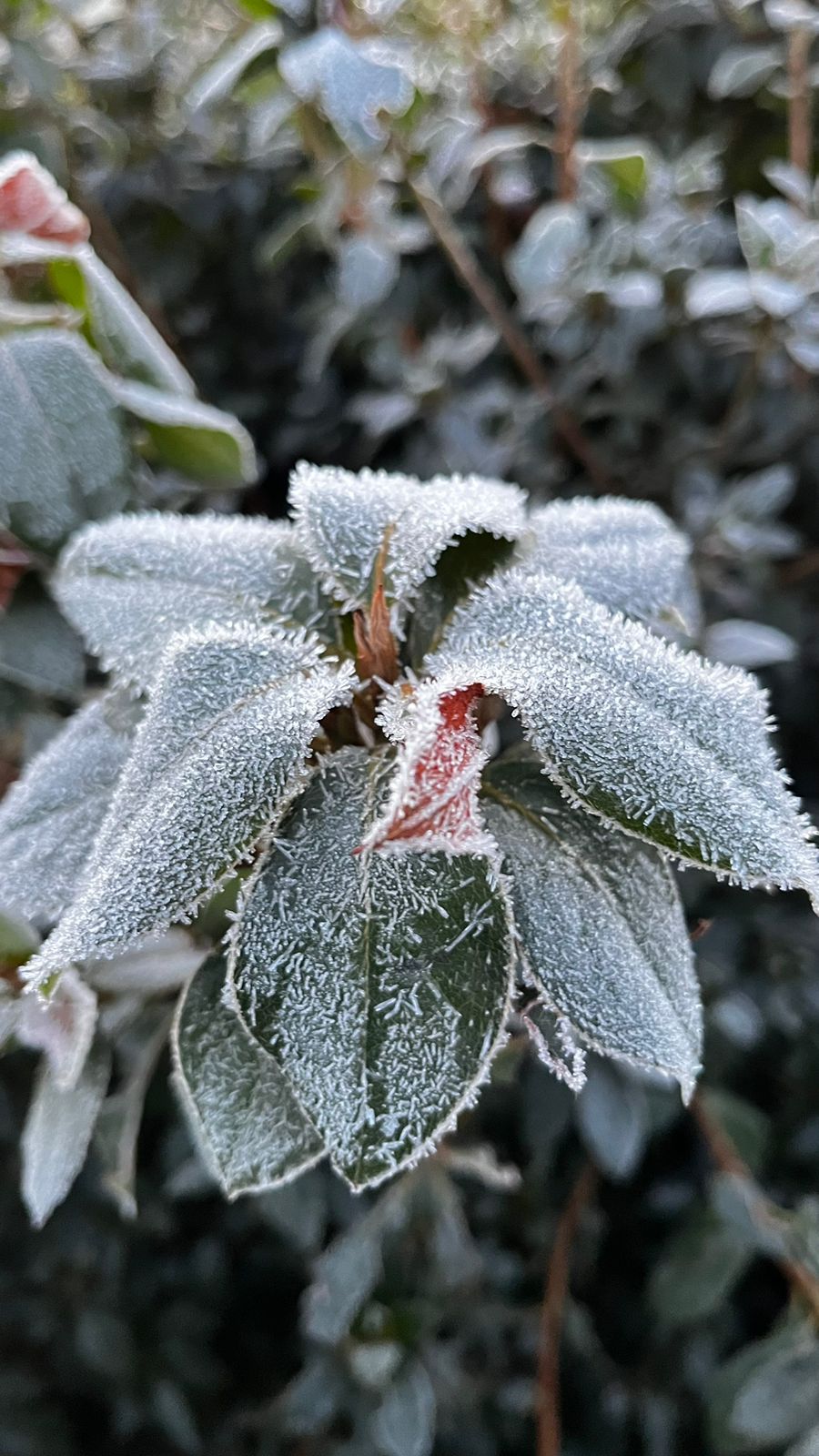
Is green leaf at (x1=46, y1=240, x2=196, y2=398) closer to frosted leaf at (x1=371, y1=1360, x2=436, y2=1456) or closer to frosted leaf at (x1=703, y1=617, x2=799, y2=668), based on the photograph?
frosted leaf at (x1=703, y1=617, x2=799, y2=668)

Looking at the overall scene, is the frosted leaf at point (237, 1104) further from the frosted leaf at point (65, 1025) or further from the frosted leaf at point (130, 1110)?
the frosted leaf at point (130, 1110)

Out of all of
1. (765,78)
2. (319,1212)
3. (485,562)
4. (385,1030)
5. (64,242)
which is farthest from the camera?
(765,78)

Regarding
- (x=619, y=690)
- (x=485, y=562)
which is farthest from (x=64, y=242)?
(x=619, y=690)

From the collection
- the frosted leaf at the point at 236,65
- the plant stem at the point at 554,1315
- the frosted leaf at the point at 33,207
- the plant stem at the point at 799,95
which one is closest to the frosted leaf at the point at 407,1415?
the plant stem at the point at 554,1315

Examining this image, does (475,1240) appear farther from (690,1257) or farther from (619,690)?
(619,690)

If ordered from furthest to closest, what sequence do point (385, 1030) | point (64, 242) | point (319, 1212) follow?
point (319, 1212), point (64, 242), point (385, 1030)

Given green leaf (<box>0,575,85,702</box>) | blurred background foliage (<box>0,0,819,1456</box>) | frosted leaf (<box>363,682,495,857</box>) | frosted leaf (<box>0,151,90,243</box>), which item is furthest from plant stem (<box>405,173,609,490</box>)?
frosted leaf (<box>363,682,495,857</box>)

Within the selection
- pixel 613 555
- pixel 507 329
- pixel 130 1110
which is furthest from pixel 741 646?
pixel 130 1110
